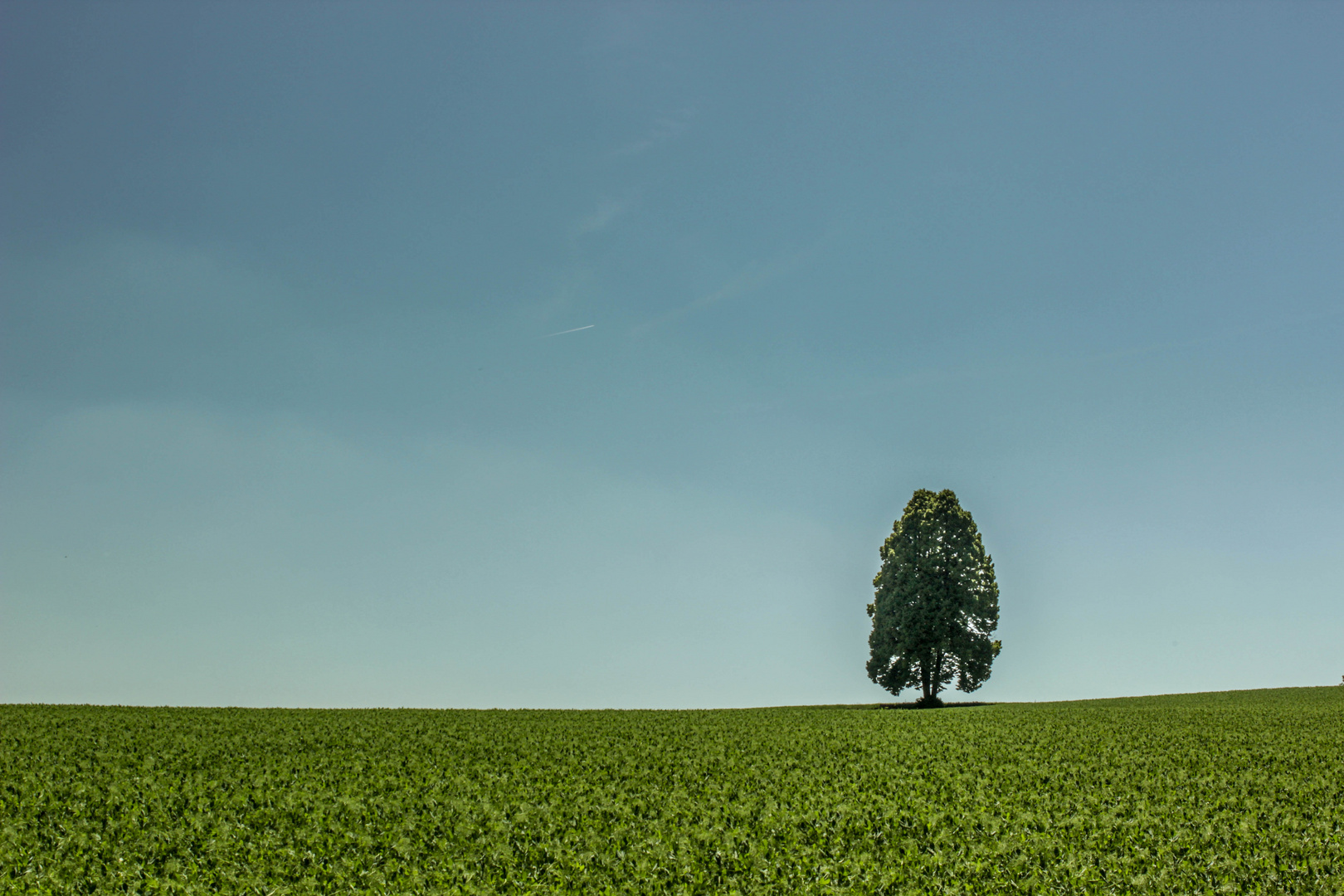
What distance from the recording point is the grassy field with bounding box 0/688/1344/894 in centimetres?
1289

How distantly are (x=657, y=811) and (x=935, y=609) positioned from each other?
3072cm

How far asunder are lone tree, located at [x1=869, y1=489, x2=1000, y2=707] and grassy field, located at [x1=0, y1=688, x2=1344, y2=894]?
1710 cm

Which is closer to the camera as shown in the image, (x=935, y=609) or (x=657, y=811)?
(x=657, y=811)

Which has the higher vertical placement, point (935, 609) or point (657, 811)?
point (935, 609)

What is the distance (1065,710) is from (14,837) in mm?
36219

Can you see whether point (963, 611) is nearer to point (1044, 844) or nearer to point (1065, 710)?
point (1065, 710)

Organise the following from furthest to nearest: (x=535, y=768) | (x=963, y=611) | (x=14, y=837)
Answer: (x=963, y=611), (x=535, y=768), (x=14, y=837)

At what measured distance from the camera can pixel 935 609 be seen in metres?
42.9

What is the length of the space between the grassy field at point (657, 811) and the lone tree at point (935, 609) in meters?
17.1

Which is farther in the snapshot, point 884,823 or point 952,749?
point 952,749

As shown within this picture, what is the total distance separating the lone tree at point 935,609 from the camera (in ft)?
141

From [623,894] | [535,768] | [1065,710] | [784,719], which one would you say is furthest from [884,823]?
[1065,710]

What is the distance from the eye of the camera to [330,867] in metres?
13.1

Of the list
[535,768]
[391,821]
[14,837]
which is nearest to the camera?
[14,837]
